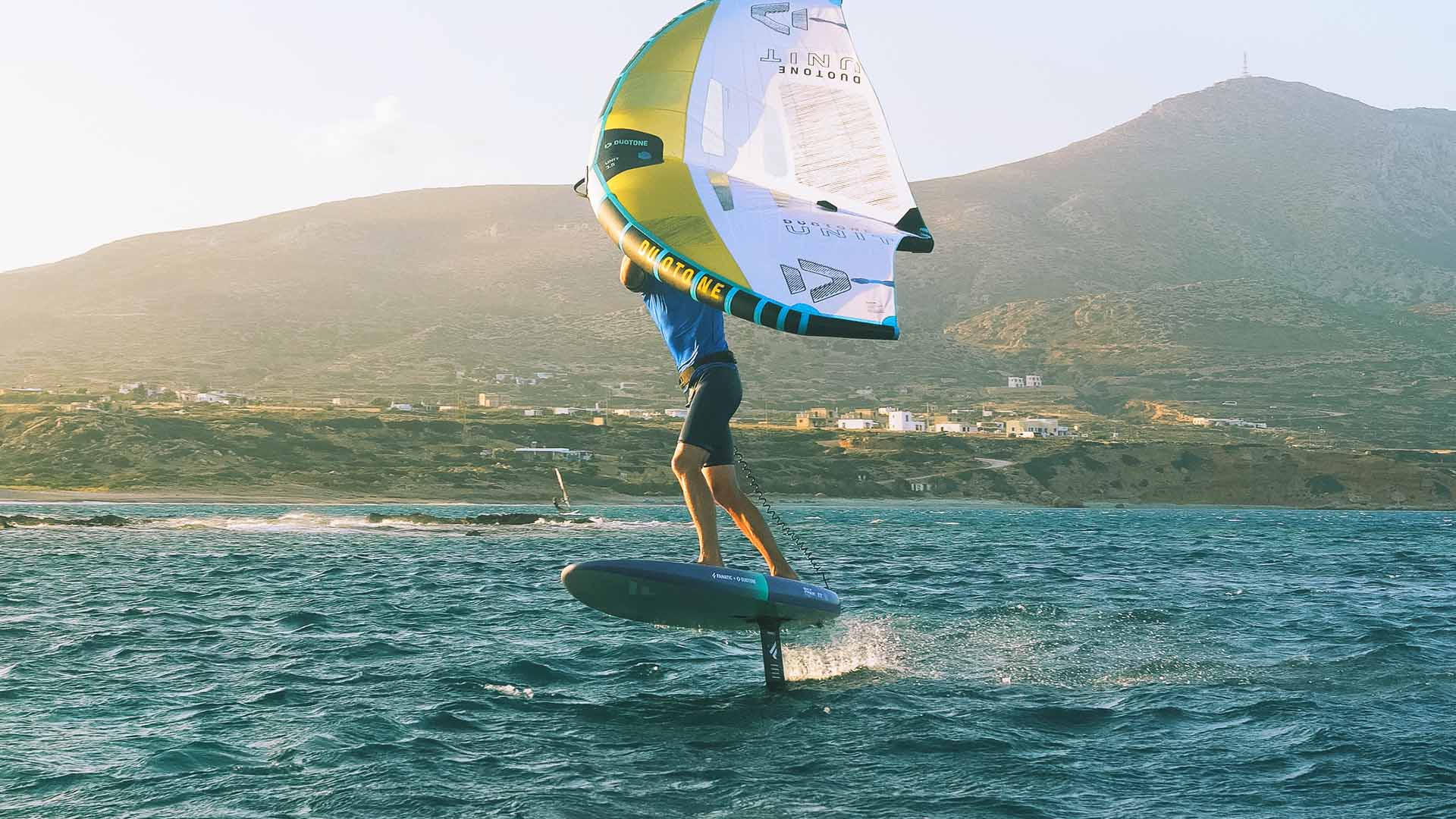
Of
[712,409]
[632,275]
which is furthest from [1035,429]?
[632,275]

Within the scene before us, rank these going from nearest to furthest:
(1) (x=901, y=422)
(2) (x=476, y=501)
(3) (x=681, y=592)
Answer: (3) (x=681, y=592) → (2) (x=476, y=501) → (1) (x=901, y=422)

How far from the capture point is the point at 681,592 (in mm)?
14164

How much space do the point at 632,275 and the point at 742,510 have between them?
3038mm

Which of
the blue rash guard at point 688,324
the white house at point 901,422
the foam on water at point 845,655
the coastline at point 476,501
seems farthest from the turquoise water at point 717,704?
the white house at point 901,422

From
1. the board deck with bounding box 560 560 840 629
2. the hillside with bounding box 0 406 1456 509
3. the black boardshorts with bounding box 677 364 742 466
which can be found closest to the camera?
the board deck with bounding box 560 560 840 629

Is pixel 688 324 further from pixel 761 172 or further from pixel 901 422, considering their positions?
pixel 901 422

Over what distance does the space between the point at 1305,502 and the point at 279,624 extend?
142 m

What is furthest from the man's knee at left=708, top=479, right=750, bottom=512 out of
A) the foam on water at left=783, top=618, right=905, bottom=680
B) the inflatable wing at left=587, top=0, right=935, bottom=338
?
the foam on water at left=783, top=618, right=905, bottom=680

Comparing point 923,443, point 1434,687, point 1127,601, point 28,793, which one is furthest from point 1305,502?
point 28,793

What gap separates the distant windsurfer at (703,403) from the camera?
14484 mm

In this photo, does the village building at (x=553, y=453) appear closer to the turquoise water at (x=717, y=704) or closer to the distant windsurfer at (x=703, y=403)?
the turquoise water at (x=717, y=704)

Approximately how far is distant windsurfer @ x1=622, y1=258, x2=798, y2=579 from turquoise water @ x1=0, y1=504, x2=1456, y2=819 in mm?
2415

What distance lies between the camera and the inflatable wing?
1286 centimetres

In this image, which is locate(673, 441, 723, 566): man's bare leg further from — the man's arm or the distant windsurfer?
the man's arm
